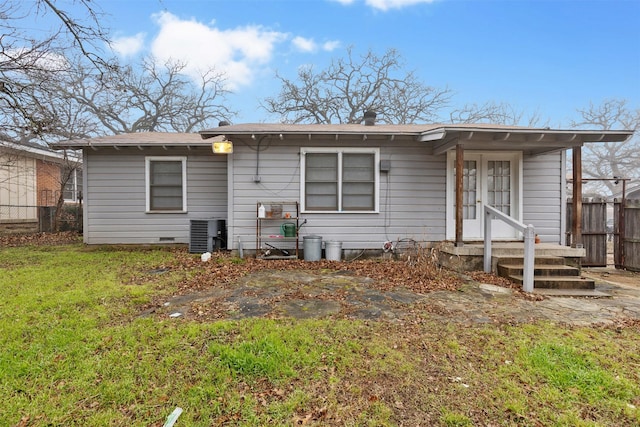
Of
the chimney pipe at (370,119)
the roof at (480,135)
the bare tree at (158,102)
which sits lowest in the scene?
the roof at (480,135)

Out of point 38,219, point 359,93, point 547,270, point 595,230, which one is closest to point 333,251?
Result: point 547,270

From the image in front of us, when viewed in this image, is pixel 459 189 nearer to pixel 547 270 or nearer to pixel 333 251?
pixel 547 270

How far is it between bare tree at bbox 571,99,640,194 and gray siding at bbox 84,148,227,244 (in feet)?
87.5

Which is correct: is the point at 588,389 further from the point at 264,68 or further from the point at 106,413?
the point at 264,68

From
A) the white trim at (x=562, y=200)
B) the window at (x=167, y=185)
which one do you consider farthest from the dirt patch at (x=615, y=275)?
the window at (x=167, y=185)

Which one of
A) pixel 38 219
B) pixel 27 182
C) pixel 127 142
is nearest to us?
pixel 127 142

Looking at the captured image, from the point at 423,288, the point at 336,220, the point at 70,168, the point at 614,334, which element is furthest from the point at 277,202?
the point at 70,168

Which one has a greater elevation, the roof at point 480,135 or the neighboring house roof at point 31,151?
the neighboring house roof at point 31,151

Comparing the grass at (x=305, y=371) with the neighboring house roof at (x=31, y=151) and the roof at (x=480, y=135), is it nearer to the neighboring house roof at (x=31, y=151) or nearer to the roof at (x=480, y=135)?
the roof at (x=480, y=135)

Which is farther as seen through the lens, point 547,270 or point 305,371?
point 547,270

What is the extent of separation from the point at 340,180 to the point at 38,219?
445 inches

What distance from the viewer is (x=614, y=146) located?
23.5m

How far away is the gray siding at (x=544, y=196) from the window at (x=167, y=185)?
8236mm

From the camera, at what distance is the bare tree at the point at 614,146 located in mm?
22578
